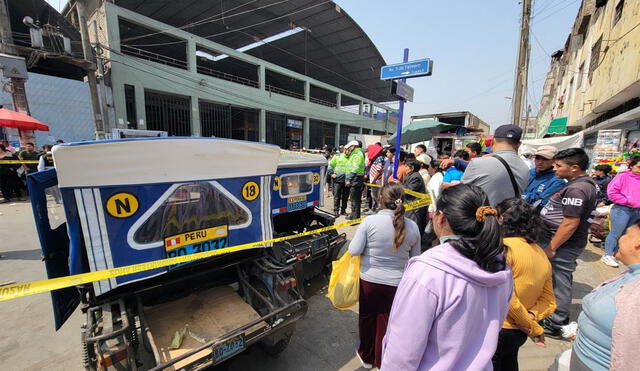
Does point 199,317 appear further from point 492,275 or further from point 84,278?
point 492,275

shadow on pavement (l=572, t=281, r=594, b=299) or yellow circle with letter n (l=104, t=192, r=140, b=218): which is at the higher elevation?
yellow circle with letter n (l=104, t=192, r=140, b=218)

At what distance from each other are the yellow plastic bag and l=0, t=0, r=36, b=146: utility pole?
13.5 metres

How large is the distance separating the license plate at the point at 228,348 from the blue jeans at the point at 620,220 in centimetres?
586

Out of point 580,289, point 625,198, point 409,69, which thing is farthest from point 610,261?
point 409,69

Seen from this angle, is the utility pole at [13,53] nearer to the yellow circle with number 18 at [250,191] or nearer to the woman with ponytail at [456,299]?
the yellow circle with number 18 at [250,191]

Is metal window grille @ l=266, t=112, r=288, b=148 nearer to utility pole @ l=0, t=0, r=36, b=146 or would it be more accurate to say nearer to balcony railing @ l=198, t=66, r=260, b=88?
balcony railing @ l=198, t=66, r=260, b=88

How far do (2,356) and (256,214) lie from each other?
285 cm

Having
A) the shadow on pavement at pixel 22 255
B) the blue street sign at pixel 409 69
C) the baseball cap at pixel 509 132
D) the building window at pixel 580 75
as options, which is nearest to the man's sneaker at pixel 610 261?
the baseball cap at pixel 509 132

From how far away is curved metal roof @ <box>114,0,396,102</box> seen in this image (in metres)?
20.2

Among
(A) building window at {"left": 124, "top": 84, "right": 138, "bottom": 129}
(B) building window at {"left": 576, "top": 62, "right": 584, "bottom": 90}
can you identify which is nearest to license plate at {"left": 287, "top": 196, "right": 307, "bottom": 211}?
(A) building window at {"left": 124, "top": 84, "right": 138, "bottom": 129}

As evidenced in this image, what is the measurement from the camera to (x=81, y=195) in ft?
5.86

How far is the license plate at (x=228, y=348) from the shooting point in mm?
1884

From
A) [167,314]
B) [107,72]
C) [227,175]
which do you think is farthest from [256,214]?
[107,72]

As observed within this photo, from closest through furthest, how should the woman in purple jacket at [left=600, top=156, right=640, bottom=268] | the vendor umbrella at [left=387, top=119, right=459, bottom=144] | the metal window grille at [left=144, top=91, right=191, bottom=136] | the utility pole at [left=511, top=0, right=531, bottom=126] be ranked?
1. the woman in purple jacket at [left=600, top=156, right=640, bottom=268]
2. the utility pole at [left=511, top=0, right=531, bottom=126]
3. the vendor umbrella at [left=387, top=119, right=459, bottom=144]
4. the metal window grille at [left=144, top=91, right=191, bottom=136]
